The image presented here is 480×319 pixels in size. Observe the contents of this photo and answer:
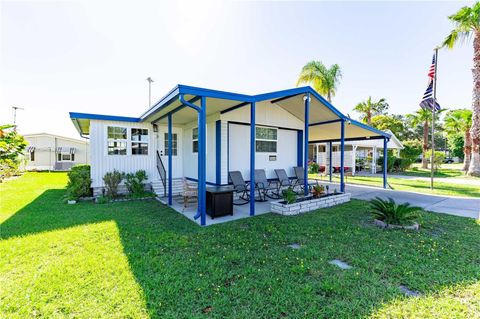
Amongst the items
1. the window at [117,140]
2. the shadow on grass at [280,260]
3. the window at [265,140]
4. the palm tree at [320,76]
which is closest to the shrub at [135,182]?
the window at [117,140]

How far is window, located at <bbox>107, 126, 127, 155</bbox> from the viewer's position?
841 centimetres

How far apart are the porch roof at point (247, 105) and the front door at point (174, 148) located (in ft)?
1.75

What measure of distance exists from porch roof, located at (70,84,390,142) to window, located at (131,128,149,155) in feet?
1.72

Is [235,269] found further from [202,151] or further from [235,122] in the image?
[235,122]

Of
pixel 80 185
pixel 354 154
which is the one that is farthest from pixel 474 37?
pixel 80 185

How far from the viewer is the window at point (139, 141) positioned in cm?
888

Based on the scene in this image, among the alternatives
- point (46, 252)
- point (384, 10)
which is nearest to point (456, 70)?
point (384, 10)

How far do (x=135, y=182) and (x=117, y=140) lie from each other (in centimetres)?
181

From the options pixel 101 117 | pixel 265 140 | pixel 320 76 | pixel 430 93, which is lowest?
pixel 265 140

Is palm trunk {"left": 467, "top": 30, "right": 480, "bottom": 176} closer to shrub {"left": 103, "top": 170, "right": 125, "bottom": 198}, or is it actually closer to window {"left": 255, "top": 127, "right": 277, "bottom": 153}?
window {"left": 255, "top": 127, "right": 277, "bottom": 153}

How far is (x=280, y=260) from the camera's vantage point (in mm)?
3342

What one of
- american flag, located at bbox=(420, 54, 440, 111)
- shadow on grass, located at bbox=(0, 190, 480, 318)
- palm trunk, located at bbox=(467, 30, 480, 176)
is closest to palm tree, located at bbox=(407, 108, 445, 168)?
palm trunk, located at bbox=(467, 30, 480, 176)

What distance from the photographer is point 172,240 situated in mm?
4137

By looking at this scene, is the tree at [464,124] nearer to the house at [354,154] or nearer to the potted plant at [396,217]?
the house at [354,154]
